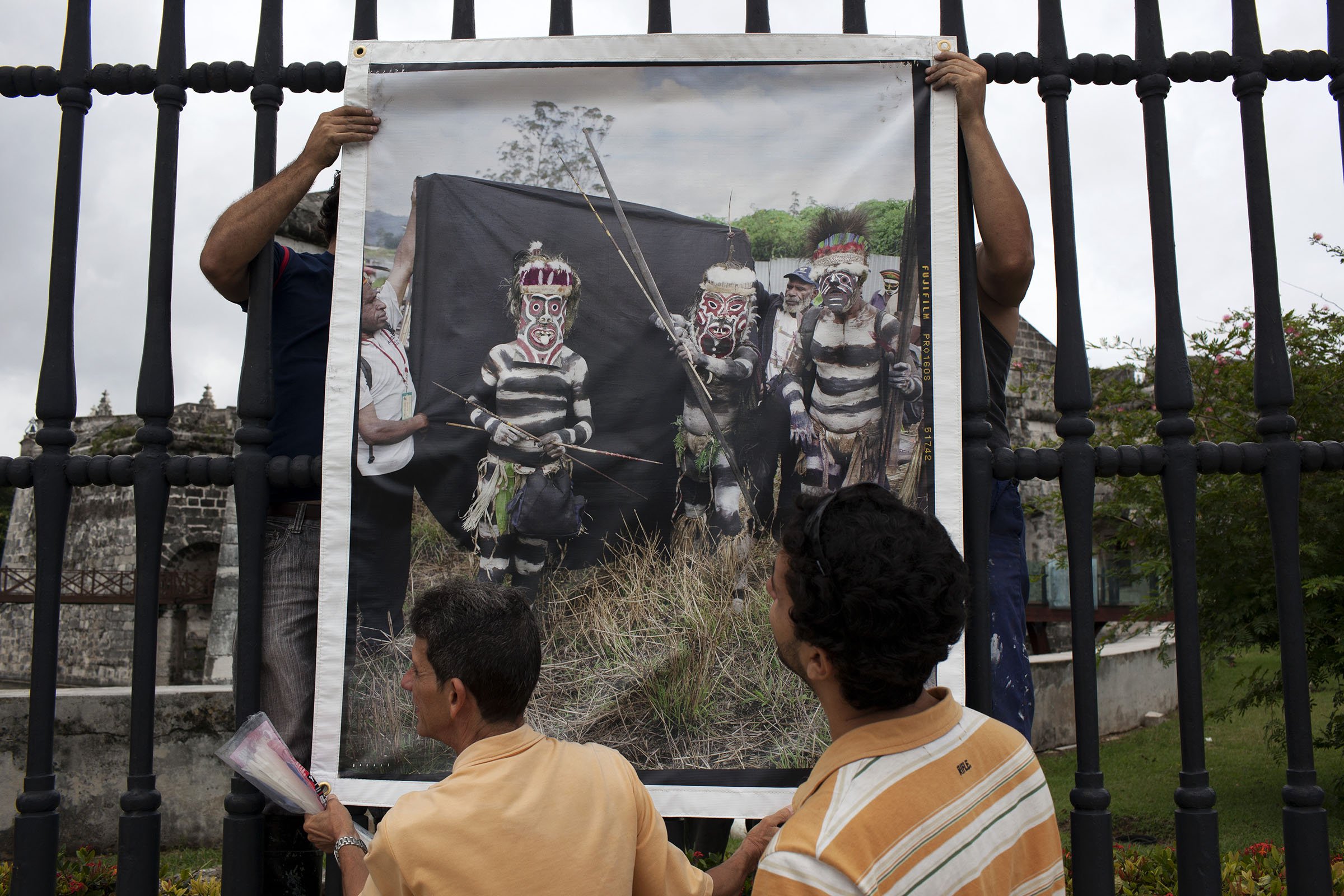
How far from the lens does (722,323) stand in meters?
2.26

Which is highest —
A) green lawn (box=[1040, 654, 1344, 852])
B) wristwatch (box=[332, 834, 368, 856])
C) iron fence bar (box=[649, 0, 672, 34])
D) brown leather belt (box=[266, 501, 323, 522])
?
iron fence bar (box=[649, 0, 672, 34])

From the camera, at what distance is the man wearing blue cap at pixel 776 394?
7.33 feet

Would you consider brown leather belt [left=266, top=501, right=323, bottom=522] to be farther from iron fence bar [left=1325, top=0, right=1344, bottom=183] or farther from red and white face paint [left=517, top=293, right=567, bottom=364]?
iron fence bar [left=1325, top=0, right=1344, bottom=183]

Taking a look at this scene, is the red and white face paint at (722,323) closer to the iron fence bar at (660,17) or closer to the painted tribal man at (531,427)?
the painted tribal man at (531,427)

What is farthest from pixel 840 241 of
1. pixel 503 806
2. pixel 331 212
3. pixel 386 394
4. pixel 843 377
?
pixel 503 806

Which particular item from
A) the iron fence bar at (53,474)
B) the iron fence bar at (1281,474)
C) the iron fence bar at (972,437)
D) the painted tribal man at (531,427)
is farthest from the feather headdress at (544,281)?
the iron fence bar at (1281,474)

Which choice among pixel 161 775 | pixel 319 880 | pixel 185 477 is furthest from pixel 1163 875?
pixel 161 775

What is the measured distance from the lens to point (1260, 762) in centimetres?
841

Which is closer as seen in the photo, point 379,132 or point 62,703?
point 379,132

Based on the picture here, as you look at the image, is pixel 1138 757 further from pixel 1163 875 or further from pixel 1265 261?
pixel 1265 261

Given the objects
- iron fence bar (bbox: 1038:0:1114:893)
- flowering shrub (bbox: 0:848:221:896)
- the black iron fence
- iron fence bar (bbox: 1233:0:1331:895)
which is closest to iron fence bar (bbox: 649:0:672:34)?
the black iron fence

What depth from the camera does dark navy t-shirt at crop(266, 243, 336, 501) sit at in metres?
2.47

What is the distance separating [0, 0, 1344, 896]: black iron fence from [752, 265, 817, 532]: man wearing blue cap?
0.35 m

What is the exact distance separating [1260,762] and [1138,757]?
893 mm
